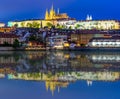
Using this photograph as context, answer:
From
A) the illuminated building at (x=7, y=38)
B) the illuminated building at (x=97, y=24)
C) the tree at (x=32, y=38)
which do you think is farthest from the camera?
the illuminated building at (x=97, y=24)

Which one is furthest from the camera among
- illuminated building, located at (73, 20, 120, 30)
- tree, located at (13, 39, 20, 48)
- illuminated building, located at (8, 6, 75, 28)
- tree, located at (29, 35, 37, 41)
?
illuminated building, located at (8, 6, 75, 28)

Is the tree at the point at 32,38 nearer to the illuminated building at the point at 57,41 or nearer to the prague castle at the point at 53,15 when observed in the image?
the illuminated building at the point at 57,41

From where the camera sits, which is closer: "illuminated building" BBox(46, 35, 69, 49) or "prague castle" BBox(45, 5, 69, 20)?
"illuminated building" BBox(46, 35, 69, 49)

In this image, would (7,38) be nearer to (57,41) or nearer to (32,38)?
(32,38)

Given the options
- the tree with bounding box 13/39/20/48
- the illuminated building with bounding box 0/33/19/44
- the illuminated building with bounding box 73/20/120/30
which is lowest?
the tree with bounding box 13/39/20/48

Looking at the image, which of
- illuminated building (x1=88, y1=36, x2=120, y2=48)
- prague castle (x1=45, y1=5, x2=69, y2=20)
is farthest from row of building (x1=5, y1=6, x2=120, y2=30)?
illuminated building (x1=88, y1=36, x2=120, y2=48)

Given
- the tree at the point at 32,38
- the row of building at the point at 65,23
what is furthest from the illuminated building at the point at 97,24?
the tree at the point at 32,38

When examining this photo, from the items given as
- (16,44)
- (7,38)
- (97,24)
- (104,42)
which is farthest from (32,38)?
(97,24)

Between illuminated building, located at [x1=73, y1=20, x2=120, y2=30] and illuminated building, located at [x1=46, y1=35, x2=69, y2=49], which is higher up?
illuminated building, located at [x1=73, y1=20, x2=120, y2=30]

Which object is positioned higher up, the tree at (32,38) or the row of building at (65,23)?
the row of building at (65,23)

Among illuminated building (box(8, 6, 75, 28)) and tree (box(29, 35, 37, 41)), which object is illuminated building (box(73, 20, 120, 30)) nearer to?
illuminated building (box(8, 6, 75, 28))

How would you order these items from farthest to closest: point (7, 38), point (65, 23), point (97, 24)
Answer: point (65, 23)
point (97, 24)
point (7, 38)

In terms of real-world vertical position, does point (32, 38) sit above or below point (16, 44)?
above

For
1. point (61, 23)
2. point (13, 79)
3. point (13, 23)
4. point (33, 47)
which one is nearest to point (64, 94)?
point (13, 79)
